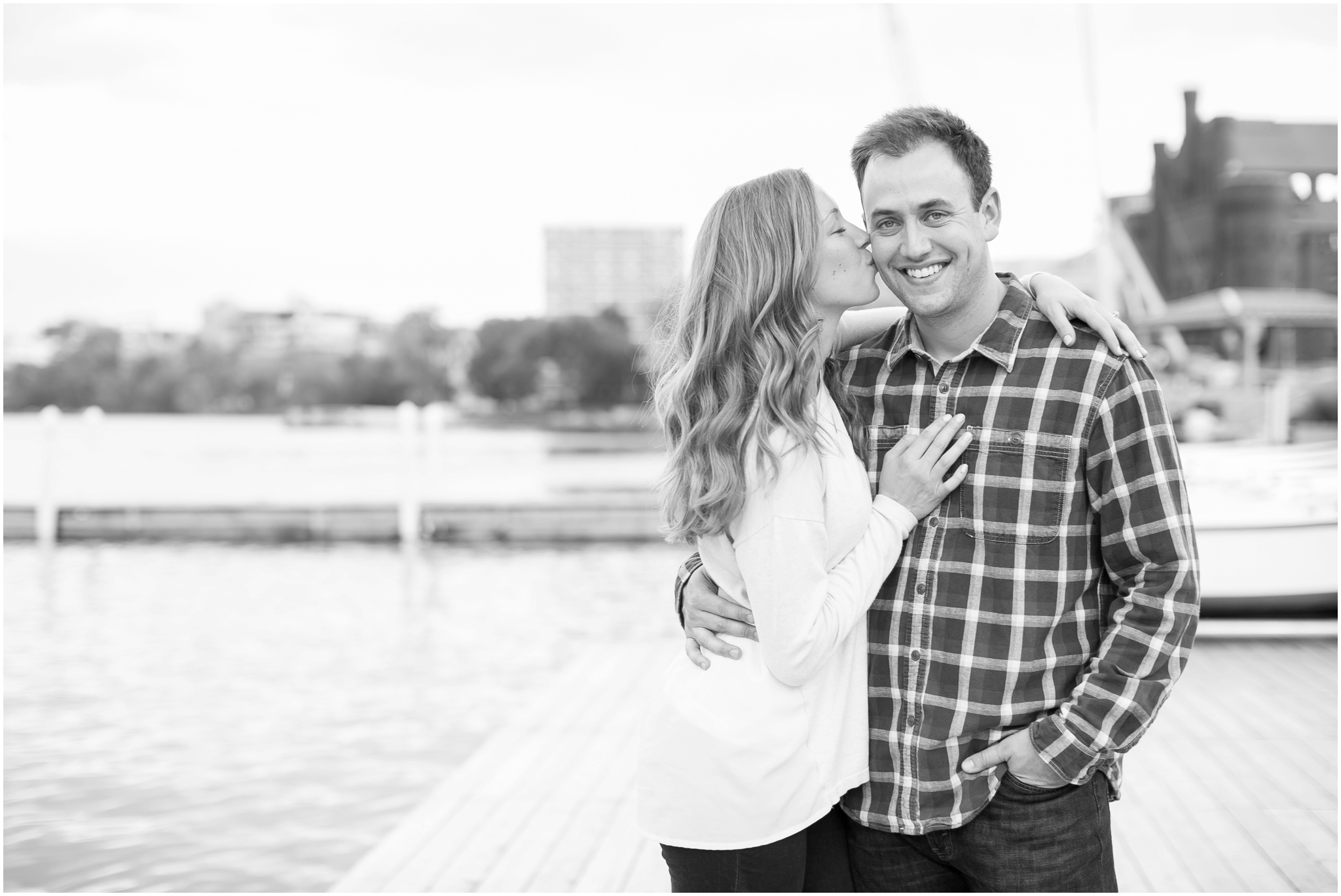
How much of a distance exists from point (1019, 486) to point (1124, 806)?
235cm

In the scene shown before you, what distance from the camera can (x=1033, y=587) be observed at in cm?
155

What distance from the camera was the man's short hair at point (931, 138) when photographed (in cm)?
158

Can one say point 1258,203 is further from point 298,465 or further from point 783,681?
point 783,681

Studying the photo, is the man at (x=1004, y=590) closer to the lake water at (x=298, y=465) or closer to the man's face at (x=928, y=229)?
the man's face at (x=928, y=229)

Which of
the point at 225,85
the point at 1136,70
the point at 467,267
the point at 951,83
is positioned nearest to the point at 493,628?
the point at 951,83

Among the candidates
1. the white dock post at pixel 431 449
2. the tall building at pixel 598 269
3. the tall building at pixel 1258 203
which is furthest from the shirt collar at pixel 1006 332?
the tall building at pixel 598 269

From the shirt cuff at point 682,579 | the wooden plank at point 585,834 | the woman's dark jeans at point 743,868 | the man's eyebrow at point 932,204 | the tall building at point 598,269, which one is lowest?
the wooden plank at point 585,834

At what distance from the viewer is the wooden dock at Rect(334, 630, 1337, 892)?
3.04 metres

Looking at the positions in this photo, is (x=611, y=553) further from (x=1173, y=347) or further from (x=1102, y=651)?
(x=1173, y=347)

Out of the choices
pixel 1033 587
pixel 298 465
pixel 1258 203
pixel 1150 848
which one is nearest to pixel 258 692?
pixel 1150 848

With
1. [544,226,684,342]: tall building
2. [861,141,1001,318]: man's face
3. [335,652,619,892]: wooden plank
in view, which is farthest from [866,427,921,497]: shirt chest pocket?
[544,226,684,342]: tall building

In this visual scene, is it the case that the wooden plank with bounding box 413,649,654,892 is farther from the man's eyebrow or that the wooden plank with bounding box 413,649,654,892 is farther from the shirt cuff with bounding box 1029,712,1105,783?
the man's eyebrow

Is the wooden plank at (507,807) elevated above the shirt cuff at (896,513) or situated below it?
below

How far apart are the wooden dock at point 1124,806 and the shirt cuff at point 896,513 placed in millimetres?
1794
